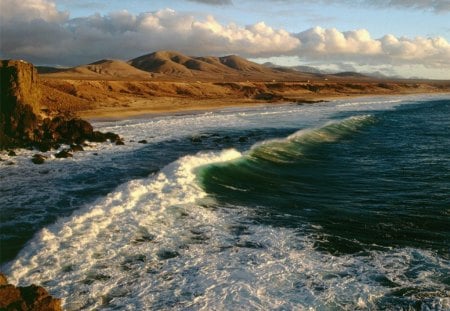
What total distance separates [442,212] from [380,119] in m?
38.1

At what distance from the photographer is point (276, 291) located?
9.56 m

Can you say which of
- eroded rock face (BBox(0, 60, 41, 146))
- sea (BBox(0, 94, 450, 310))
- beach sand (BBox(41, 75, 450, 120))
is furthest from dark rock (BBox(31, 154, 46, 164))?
beach sand (BBox(41, 75, 450, 120))

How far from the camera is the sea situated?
31.2ft

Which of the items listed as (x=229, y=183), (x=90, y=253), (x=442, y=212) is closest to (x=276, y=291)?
(x=90, y=253)

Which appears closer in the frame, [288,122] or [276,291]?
[276,291]

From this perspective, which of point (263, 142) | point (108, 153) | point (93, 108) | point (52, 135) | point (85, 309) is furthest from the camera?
point (93, 108)

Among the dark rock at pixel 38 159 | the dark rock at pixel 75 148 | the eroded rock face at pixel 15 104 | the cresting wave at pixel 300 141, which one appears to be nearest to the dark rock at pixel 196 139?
the cresting wave at pixel 300 141

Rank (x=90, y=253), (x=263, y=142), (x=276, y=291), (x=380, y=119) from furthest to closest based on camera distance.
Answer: (x=380, y=119), (x=263, y=142), (x=90, y=253), (x=276, y=291)

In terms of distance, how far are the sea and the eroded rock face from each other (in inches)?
99.3

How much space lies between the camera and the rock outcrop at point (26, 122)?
26.2 metres

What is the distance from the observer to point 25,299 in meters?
7.85

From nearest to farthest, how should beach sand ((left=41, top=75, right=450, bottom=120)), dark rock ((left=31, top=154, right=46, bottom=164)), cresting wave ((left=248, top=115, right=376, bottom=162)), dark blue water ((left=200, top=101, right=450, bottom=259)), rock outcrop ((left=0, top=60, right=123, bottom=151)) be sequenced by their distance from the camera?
dark blue water ((left=200, top=101, right=450, bottom=259)) < dark rock ((left=31, top=154, right=46, bottom=164)) < cresting wave ((left=248, top=115, right=376, bottom=162)) < rock outcrop ((left=0, top=60, right=123, bottom=151)) < beach sand ((left=41, top=75, right=450, bottom=120))

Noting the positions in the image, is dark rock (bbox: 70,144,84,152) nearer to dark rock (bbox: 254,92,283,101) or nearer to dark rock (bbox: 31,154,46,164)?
dark rock (bbox: 31,154,46,164)

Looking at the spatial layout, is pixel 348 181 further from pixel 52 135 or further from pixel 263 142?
pixel 52 135
